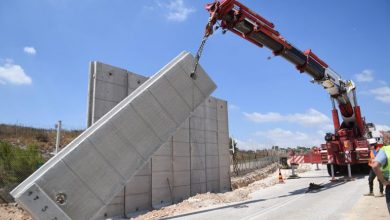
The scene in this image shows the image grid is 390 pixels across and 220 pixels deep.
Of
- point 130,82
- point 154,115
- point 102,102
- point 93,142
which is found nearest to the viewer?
point 93,142

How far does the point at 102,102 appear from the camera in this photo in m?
11.0

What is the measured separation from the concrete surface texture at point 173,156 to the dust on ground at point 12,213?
3.30 m

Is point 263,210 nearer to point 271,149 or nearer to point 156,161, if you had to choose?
point 156,161

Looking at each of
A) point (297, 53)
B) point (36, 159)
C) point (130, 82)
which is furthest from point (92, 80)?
point (297, 53)

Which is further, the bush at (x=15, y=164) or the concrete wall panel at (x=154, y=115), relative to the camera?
the bush at (x=15, y=164)

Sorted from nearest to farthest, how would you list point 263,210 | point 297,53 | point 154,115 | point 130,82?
point 154,115
point 263,210
point 130,82
point 297,53

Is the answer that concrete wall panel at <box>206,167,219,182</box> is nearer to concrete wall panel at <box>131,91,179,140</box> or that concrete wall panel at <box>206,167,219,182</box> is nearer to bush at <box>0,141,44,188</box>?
bush at <box>0,141,44,188</box>

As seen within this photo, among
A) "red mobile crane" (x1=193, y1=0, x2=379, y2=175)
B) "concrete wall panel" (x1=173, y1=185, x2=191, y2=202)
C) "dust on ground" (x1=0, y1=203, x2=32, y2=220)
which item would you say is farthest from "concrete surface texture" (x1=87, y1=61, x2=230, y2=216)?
"red mobile crane" (x1=193, y1=0, x2=379, y2=175)

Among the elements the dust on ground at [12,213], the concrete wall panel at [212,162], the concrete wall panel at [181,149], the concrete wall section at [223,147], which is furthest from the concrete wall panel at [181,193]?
the dust on ground at [12,213]

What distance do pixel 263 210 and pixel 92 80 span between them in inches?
271

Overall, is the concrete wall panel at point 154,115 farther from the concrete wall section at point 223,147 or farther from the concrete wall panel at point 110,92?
the concrete wall section at point 223,147

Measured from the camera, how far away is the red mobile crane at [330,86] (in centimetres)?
1268

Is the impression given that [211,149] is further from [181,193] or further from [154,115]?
→ [154,115]

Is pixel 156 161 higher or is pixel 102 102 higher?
pixel 102 102
